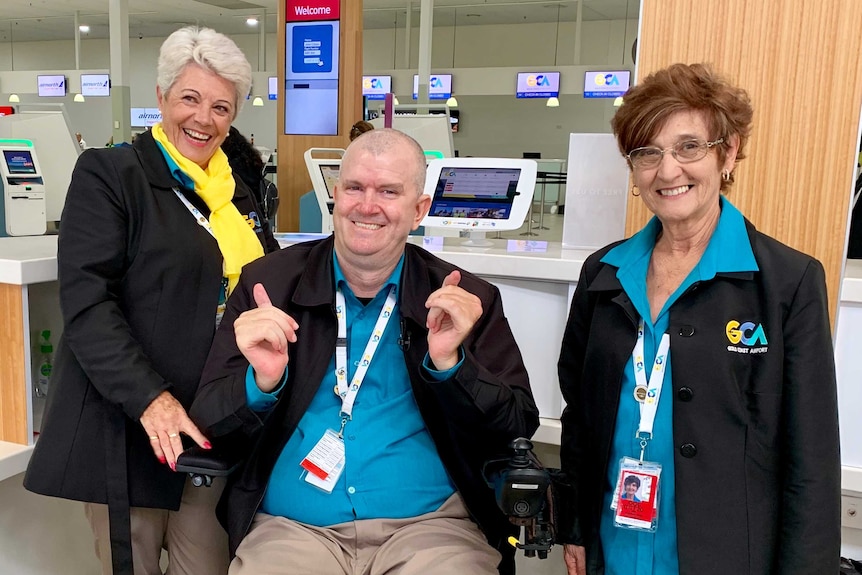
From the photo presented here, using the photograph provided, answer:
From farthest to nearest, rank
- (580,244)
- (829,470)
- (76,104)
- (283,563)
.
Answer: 1. (76,104)
2. (580,244)
3. (283,563)
4. (829,470)

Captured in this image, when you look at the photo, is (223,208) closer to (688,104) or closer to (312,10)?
(688,104)

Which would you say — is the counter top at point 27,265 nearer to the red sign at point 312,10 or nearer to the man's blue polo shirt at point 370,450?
the man's blue polo shirt at point 370,450

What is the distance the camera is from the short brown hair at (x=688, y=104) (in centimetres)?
151

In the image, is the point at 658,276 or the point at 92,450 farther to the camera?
the point at 92,450

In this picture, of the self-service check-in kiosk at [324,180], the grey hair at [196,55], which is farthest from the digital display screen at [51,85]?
the grey hair at [196,55]

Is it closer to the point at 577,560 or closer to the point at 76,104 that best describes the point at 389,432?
the point at 577,560

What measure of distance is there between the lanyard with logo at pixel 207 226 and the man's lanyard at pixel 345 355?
12.6 inches

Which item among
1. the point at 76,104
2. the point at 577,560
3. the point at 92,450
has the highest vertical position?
the point at 76,104

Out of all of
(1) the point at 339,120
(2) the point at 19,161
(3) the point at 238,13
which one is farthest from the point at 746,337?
(3) the point at 238,13

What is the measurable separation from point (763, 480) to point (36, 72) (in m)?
21.0

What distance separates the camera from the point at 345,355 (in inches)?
68.7

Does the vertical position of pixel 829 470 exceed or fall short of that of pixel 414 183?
it falls short

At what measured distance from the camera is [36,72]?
1850 centimetres

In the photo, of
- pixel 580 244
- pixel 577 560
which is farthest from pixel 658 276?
pixel 580 244
